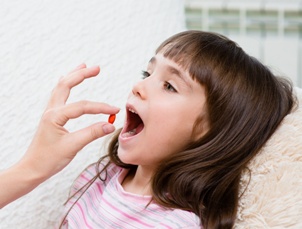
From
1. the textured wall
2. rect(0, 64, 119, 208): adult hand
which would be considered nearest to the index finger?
rect(0, 64, 119, 208): adult hand

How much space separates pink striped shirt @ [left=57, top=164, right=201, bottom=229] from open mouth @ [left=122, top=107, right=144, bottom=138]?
111mm

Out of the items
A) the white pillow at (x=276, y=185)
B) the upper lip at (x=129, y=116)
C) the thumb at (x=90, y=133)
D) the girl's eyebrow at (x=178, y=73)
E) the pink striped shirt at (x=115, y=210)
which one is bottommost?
the pink striped shirt at (x=115, y=210)


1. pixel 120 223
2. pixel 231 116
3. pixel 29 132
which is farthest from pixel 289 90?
pixel 29 132

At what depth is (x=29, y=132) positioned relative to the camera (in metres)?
1.11

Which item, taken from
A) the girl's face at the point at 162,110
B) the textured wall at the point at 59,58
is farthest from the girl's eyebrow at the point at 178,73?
the textured wall at the point at 59,58

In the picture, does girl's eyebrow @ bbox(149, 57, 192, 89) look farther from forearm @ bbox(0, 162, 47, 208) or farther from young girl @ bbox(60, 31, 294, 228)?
forearm @ bbox(0, 162, 47, 208)

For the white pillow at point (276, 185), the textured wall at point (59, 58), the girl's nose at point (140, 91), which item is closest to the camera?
the white pillow at point (276, 185)

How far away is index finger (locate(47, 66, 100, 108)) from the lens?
97 cm

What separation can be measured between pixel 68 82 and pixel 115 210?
0.24 metres

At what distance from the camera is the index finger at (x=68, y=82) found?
97 centimetres

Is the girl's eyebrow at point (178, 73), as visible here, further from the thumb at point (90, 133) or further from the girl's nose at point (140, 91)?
the thumb at point (90, 133)

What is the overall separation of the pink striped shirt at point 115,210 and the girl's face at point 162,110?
8 centimetres

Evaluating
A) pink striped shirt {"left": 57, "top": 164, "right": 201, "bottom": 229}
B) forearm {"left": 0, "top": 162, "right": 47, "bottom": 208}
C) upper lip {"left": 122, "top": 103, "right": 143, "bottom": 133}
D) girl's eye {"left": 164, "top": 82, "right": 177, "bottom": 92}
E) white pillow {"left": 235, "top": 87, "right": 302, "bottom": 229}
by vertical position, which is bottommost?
pink striped shirt {"left": 57, "top": 164, "right": 201, "bottom": 229}

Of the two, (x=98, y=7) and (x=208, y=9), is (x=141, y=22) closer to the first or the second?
(x=98, y=7)
